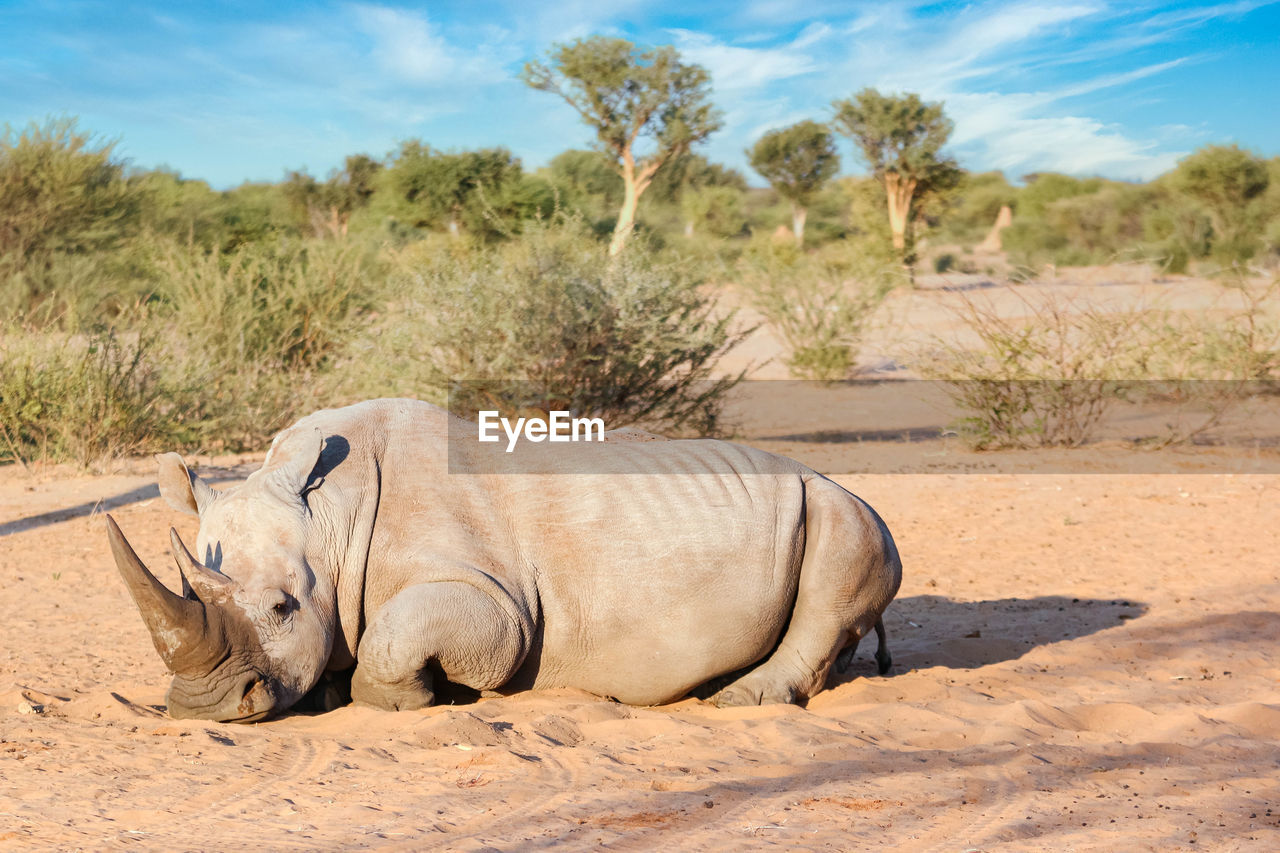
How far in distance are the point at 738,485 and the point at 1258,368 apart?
1037cm

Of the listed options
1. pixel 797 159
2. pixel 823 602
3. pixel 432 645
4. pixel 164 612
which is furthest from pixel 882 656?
pixel 797 159

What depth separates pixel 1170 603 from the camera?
683cm

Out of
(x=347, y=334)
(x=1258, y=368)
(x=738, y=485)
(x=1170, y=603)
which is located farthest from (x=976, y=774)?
(x=347, y=334)

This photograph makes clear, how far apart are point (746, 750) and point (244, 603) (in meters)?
1.79

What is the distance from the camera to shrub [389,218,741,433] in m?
11.4

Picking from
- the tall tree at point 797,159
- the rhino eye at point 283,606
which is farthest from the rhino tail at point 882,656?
the tall tree at point 797,159

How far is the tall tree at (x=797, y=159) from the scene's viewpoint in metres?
45.4

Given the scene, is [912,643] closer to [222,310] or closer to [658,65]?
[222,310]

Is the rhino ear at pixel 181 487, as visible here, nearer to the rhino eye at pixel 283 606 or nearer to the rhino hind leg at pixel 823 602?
the rhino eye at pixel 283 606

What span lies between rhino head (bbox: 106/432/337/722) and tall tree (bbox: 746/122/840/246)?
1638 inches

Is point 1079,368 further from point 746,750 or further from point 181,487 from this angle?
point 181,487

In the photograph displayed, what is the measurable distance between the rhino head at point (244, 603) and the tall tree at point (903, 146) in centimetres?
3049

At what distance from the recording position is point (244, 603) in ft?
13.5

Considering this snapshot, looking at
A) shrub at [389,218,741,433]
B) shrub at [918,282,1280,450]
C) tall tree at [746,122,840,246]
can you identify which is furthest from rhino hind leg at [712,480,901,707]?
tall tree at [746,122,840,246]
